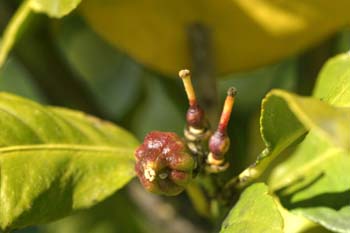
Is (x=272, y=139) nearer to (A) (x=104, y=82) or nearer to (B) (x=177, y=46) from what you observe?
(B) (x=177, y=46)

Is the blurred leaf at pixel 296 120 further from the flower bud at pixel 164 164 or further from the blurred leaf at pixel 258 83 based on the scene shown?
the blurred leaf at pixel 258 83

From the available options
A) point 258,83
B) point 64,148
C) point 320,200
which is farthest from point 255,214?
point 258,83

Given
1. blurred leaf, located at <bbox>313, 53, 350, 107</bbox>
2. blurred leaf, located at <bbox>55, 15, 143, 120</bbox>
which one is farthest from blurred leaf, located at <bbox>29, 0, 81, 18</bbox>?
blurred leaf, located at <bbox>55, 15, 143, 120</bbox>

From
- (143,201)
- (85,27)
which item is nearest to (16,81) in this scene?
(85,27)

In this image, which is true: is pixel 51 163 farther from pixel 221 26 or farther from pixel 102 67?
pixel 102 67

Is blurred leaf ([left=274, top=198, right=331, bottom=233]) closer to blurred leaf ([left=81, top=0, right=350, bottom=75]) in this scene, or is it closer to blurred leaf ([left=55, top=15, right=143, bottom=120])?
blurred leaf ([left=81, top=0, right=350, bottom=75])

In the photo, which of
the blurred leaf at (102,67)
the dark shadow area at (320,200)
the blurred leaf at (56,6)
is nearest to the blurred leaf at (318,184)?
the dark shadow area at (320,200)
